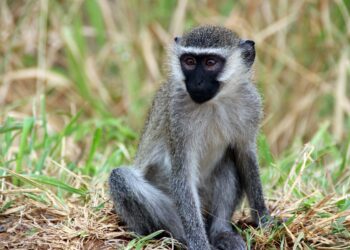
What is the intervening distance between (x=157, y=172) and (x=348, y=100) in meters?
4.40

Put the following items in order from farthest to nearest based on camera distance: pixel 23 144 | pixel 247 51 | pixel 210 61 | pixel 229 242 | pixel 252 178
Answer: pixel 23 144
pixel 252 178
pixel 247 51
pixel 229 242
pixel 210 61

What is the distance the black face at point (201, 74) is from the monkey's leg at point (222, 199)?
793 millimetres

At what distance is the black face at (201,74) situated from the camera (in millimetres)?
5004

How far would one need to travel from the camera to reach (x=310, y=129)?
9.64 meters

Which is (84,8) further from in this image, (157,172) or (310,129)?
(157,172)

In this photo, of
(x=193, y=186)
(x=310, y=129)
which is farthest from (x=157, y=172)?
(x=310, y=129)

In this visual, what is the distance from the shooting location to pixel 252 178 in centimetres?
562

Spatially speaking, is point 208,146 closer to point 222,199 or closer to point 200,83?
point 222,199

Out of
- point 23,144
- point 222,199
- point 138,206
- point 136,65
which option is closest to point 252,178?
point 222,199

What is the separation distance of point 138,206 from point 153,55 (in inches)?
205

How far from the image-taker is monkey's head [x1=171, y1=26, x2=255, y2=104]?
5.04m

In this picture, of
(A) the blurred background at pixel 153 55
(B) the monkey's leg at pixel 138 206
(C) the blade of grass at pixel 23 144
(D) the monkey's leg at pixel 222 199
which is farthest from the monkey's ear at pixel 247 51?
(A) the blurred background at pixel 153 55

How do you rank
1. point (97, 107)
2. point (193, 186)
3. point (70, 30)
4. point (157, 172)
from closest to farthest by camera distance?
point (193, 186) → point (157, 172) → point (97, 107) → point (70, 30)

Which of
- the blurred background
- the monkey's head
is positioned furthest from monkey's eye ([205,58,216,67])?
the blurred background
